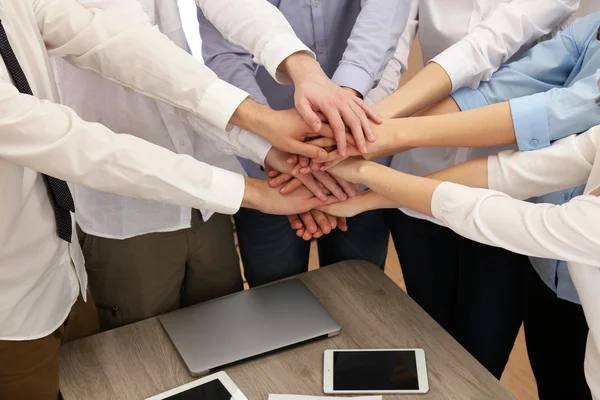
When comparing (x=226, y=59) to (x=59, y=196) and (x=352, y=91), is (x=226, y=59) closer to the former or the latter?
(x=352, y=91)

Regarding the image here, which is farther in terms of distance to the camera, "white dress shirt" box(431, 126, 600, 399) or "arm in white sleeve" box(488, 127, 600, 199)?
"arm in white sleeve" box(488, 127, 600, 199)

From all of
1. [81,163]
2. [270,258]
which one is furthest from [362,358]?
[81,163]

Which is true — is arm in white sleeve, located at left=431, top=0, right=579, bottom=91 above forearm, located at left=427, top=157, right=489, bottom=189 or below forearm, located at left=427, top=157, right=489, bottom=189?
above

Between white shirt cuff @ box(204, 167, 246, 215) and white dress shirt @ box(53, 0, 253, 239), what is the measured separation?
13cm

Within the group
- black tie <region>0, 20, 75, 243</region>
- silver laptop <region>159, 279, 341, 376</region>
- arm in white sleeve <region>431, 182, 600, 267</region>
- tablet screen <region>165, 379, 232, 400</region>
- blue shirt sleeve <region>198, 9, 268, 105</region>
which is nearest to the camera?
arm in white sleeve <region>431, 182, 600, 267</region>

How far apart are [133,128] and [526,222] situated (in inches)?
33.5

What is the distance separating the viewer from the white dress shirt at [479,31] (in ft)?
4.70

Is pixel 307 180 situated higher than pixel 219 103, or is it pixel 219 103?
pixel 219 103

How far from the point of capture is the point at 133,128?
4.85 feet

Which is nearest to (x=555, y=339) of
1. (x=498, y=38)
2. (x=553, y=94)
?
(x=553, y=94)

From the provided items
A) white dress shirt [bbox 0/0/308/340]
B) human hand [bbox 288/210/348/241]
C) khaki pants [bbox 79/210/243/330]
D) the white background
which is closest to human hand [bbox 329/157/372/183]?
human hand [bbox 288/210/348/241]

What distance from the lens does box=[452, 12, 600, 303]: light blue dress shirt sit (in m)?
1.23

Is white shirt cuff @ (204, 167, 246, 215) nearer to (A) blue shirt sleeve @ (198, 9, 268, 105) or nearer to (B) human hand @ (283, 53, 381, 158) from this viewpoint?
(B) human hand @ (283, 53, 381, 158)

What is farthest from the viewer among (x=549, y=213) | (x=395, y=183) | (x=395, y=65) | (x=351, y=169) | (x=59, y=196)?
(x=395, y=65)
